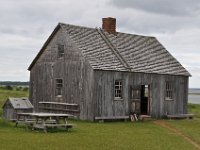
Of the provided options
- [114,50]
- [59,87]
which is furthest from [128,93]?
[59,87]

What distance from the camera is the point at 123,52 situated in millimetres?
38688

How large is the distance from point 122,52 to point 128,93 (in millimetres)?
3965

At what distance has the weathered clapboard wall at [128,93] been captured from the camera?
34594mm

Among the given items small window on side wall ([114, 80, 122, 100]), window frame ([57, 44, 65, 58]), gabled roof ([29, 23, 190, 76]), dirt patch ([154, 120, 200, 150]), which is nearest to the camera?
dirt patch ([154, 120, 200, 150])

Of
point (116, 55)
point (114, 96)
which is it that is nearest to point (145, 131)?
point (114, 96)

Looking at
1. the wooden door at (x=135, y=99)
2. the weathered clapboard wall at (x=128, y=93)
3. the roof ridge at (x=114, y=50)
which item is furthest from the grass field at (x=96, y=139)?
the roof ridge at (x=114, y=50)

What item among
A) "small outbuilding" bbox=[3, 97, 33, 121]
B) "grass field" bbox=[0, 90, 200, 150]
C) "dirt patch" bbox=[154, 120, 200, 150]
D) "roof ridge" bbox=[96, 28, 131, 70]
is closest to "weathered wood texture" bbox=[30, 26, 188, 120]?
"roof ridge" bbox=[96, 28, 131, 70]

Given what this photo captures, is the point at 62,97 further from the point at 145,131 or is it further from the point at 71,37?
the point at 145,131

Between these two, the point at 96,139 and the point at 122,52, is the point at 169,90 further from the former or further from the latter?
the point at 96,139

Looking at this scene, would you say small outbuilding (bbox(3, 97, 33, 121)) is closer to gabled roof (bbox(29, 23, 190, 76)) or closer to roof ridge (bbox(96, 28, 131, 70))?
gabled roof (bbox(29, 23, 190, 76))

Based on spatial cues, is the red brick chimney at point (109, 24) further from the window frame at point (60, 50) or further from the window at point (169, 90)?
the window at point (169, 90)

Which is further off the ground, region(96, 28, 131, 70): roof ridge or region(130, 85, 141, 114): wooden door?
region(96, 28, 131, 70): roof ridge

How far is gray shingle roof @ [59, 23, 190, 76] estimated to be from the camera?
118 ft

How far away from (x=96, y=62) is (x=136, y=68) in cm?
393
